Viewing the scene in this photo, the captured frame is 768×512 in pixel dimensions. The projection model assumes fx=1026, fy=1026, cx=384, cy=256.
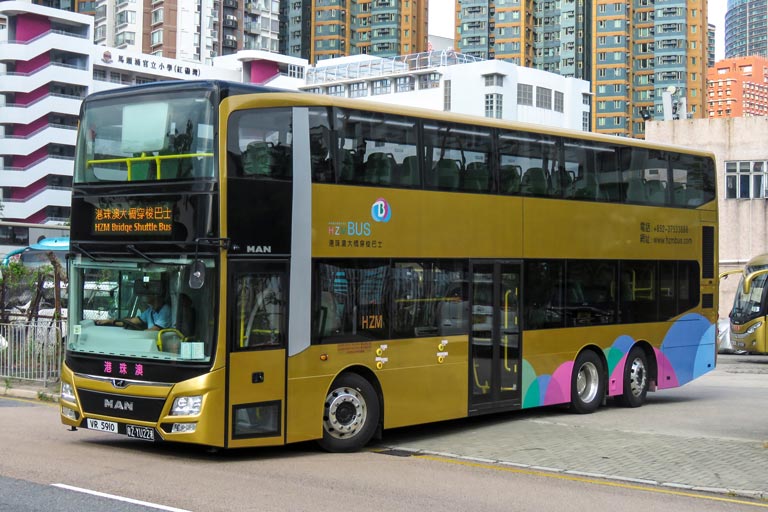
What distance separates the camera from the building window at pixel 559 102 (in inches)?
4119

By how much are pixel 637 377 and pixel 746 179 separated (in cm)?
2786

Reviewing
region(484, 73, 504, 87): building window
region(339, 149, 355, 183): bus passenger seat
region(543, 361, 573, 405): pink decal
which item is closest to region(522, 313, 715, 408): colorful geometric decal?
region(543, 361, 573, 405): pink decal

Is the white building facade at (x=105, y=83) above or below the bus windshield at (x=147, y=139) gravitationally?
above

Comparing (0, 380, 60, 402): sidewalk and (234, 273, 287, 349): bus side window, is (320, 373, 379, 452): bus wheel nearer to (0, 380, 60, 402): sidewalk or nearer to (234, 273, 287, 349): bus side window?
(234, 273, 287, 349): bus side window

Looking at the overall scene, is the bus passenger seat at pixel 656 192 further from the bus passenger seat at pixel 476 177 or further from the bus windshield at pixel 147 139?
the bus windshield at pixel 147 139

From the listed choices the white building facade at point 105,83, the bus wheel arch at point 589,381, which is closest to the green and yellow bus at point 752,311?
the bus wheel arch at point 589,381

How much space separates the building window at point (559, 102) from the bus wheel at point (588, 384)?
90378 mm

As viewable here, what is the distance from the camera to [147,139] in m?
11.5

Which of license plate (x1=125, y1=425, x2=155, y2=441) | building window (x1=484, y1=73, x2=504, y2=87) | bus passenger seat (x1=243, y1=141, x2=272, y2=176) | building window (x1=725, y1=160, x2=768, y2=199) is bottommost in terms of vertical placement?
license plate (x1=125, y1=425, x2=155, y2=441)

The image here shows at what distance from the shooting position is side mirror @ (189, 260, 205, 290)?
11.1 m

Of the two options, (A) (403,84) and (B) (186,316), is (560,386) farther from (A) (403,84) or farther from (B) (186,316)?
(A) (403,84)

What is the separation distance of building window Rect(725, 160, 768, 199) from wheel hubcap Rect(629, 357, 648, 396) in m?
27.3

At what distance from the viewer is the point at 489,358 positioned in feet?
48.1

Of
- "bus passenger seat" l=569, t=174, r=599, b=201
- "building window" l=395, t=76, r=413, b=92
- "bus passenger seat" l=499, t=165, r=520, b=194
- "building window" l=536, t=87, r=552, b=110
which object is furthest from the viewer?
"building window" l=395, t=76, r=413, b=92
